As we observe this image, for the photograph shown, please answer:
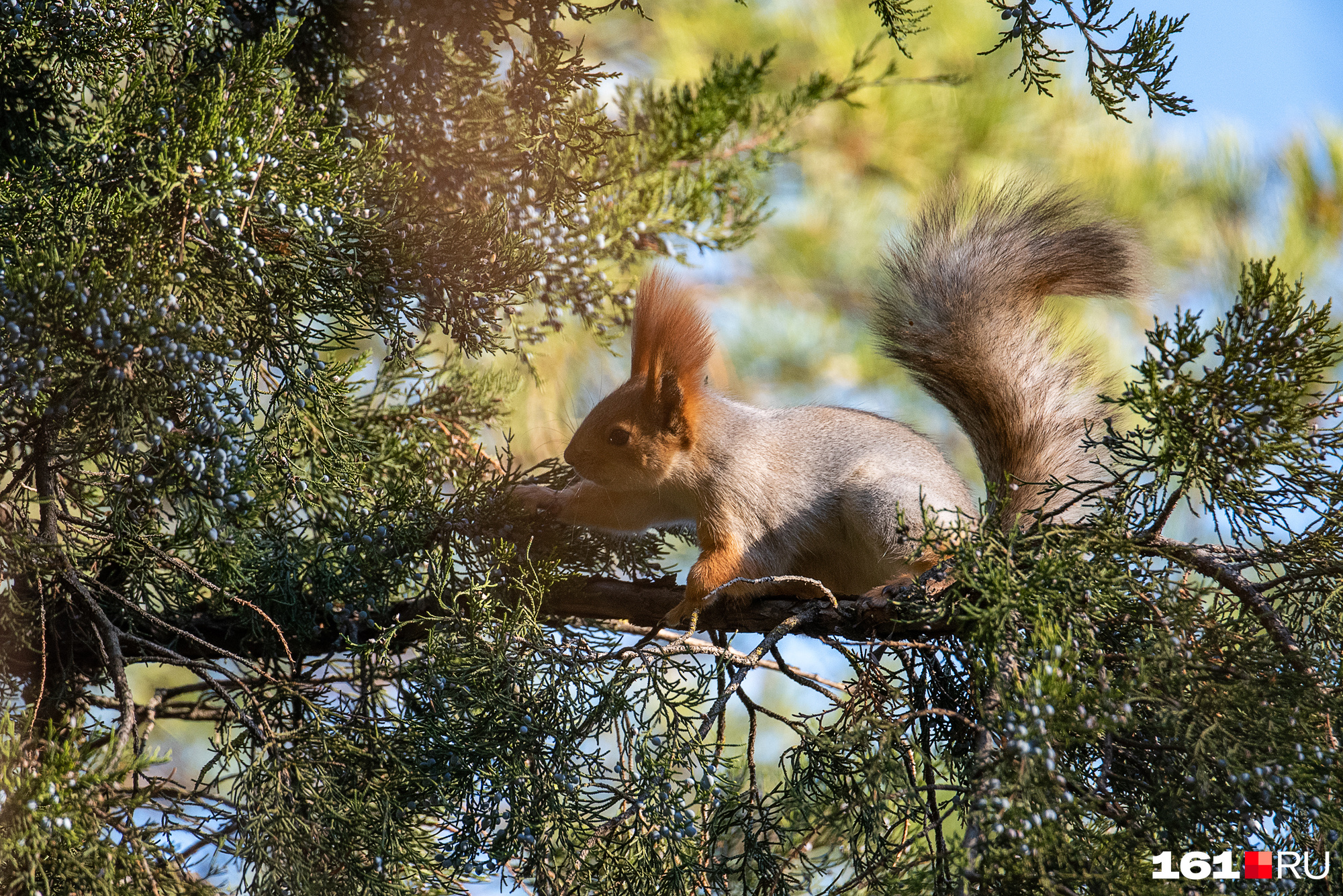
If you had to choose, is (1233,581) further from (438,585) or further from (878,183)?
(878,183)

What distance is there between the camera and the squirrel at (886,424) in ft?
4.89

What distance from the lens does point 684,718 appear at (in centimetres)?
110

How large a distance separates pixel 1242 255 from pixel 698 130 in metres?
1.99

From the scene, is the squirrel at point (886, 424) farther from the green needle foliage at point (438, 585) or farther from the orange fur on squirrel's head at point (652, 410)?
the green needle foliage at point (438, 585)

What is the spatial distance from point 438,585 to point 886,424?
1036mm

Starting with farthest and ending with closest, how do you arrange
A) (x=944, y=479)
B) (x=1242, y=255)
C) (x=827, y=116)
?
(x=827, y=116)
(x=1242, y=255)
(x=944, y=479)

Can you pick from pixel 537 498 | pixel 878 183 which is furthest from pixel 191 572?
pixel 878 183

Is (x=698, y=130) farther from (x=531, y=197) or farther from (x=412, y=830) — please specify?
(x=412, y=830)

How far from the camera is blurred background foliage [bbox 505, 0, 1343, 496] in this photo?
3.11 m

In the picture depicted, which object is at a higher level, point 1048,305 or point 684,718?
point 1048,305

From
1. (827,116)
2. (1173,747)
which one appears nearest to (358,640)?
(1173,747)

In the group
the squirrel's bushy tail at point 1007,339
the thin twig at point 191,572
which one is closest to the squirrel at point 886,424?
the squirrel's bushy tail at point 1007,339

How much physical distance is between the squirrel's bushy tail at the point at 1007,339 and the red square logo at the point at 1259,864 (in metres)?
0.62

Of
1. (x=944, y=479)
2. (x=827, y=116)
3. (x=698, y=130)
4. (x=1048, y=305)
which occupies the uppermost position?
(x=827, y=116)
